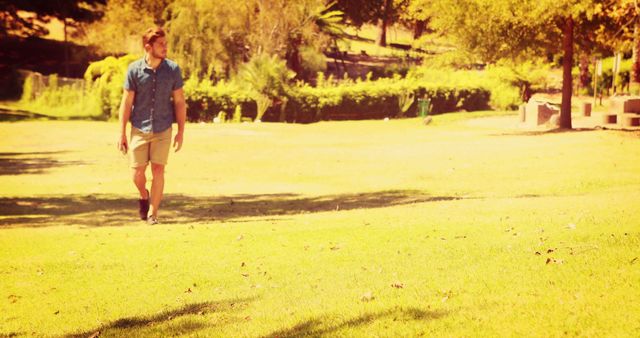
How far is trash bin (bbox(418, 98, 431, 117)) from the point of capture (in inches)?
1790

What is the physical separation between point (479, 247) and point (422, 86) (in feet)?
136

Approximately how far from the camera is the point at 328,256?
27.6ft

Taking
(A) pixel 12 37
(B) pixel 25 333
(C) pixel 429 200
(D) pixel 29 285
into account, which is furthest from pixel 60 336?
(A) pixel 12 37

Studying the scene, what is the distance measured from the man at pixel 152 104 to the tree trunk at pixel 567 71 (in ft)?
73.7

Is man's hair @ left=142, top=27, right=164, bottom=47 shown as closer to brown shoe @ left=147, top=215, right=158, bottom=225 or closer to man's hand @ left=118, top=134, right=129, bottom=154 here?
man's hand @ left=118, top=134, right=129, bottom=154

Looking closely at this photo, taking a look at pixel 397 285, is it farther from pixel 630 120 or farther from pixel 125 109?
pixel 630 120

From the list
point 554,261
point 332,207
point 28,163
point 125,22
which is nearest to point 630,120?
point 332,207

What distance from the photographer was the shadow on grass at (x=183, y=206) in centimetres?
1249

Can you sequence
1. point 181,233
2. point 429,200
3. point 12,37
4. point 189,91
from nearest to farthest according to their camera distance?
point 181,233, point 429,200, point 189,91, point 12,37

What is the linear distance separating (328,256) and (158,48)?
12.3 ft

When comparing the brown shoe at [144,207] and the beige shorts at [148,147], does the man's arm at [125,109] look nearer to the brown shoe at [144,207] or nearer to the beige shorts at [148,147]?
the beige shorts at [148,147]

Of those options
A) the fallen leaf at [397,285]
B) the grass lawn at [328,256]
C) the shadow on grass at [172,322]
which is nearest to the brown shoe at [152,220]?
the grass lawn at [328,256]

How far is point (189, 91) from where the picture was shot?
4019cm

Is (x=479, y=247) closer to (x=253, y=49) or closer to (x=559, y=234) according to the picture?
(x=559, y=234)
